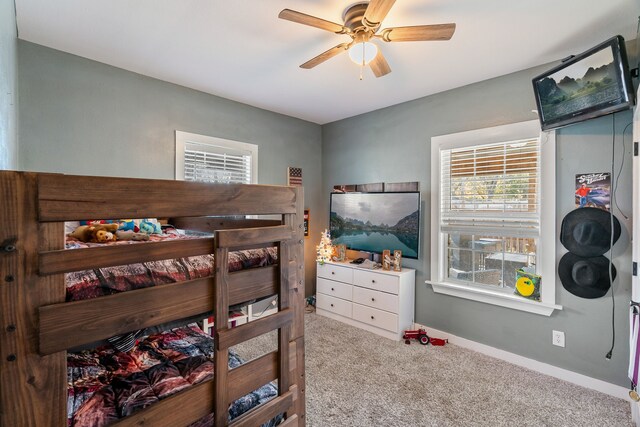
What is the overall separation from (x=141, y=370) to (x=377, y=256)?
9.06 ft

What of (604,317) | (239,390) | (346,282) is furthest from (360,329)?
(239,390)

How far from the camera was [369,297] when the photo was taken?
329cm

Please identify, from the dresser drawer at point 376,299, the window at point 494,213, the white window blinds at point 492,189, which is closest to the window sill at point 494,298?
the window at point 494,213

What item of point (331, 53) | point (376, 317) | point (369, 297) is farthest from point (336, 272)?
point (331, 53)

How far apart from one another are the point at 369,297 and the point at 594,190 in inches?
86.1

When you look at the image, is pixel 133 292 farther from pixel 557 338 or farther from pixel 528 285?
pixel 557 338

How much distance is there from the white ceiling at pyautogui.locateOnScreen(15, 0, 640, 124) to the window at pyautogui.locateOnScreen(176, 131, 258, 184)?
0.56 metres

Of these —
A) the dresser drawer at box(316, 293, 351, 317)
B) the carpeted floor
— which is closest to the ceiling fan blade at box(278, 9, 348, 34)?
the carpeted floor

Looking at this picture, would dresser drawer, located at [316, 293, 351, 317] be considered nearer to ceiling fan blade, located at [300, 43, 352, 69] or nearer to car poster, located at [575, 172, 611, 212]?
car poster, located at [575, 172, 611, 212]

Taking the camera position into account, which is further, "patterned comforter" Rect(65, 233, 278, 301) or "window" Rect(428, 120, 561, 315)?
"window" Rect(428, 120, 561, 315)

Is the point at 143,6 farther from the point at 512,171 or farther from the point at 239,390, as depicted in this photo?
the point at 512,171

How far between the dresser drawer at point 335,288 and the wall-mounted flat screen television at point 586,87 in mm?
2479

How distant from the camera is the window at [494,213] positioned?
251cm

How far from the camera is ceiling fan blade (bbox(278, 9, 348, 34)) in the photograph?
5.13 feet
